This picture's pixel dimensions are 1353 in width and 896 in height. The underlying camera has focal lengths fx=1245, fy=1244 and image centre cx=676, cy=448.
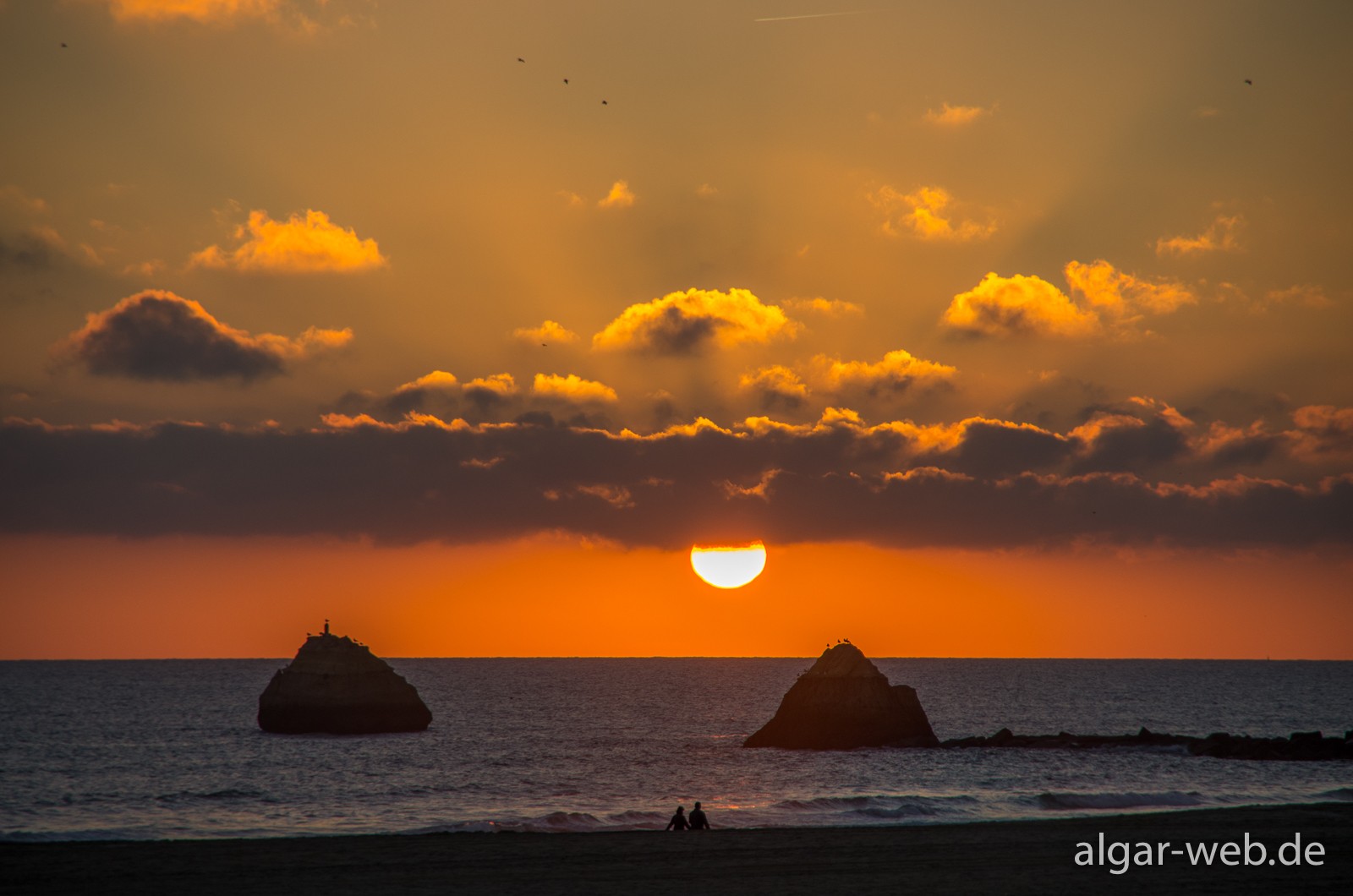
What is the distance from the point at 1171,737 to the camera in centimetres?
9288

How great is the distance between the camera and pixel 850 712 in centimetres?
8562

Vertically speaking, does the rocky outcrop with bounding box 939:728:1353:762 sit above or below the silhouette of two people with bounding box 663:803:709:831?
above

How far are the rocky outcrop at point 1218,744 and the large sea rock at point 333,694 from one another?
44714mm

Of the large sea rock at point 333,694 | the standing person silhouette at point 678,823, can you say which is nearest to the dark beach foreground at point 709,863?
the standing person silhouette at point 678,823

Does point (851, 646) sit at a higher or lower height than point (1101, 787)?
higher

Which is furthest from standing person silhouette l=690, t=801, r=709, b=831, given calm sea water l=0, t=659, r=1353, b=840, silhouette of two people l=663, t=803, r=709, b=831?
calm sea water l=0, t=659, r=1353, b=840

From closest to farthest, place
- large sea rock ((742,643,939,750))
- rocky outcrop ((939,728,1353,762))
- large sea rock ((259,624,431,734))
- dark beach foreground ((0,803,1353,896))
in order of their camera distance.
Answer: dark beach foreground ((0,803,1353,896))
rocky outcrop ((939,728,1353,762))
large sea rock ((742,643,939,750))
large sea rock ((259,624,431,734))


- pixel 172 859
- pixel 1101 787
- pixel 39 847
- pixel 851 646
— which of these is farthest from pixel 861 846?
pixel 851 646

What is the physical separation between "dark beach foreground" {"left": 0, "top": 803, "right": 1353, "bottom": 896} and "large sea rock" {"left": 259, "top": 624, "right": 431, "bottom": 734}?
55.7 meters

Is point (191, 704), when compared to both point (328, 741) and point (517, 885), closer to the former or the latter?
point (328, 741)

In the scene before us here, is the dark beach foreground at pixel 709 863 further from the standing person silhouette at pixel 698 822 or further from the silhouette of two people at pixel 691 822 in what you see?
the standing person silhouette at pixel 698 822

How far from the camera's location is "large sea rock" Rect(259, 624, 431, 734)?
3853 inches

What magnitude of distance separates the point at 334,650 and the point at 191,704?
75.4 m

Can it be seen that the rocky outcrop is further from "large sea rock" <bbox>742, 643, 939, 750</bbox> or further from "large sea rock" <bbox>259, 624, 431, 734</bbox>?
"large sea rock" <bbox>259, 624, 431, 734</bbox>
